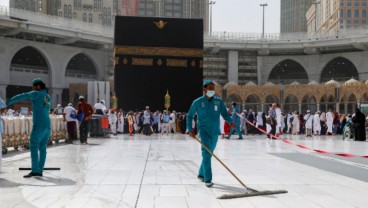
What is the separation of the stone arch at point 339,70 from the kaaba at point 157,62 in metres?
31.4

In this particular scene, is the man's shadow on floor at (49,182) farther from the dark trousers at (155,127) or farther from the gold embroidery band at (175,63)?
the gold embroidery band at (175,63)

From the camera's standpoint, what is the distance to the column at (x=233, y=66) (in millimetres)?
53062

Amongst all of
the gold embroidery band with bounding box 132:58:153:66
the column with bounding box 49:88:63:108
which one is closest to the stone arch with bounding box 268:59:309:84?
the column with bounding box 49:88:63:108

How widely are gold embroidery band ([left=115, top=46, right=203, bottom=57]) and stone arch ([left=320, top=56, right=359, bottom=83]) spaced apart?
31.2 m

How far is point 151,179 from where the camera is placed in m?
6.92

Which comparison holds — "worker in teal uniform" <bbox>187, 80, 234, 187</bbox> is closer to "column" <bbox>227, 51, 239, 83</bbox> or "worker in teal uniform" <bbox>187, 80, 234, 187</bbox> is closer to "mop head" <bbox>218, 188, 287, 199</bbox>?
"mop head" <bbox>218, 188, 287, 199</bbox>

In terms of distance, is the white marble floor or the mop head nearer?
the white marble floor

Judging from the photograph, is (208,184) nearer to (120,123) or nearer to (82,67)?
(120,123)

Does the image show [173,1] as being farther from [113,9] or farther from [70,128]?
[70,128]

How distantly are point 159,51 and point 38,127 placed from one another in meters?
19.8

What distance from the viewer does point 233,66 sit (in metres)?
53.3

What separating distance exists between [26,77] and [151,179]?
134 ft

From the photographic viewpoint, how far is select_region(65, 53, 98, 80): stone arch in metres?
51.6

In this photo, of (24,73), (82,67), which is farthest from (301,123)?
(82,67)
